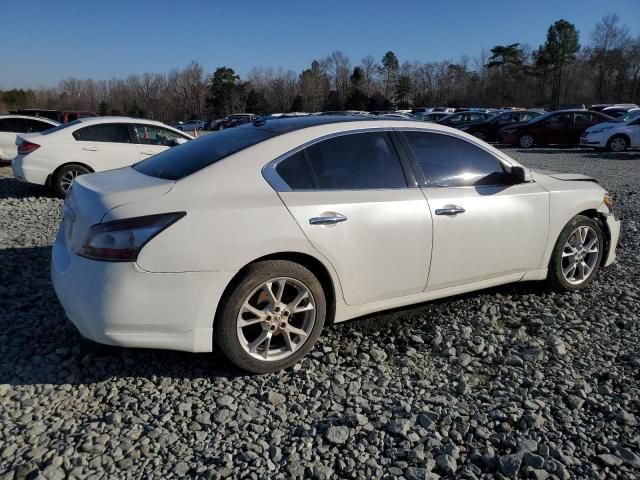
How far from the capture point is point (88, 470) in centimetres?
238

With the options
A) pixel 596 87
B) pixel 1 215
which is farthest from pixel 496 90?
pixel 1 215

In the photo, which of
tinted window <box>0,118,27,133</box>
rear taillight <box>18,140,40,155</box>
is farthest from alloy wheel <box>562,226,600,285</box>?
tinted window <box>0,118,27,133</box>

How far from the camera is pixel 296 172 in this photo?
3275 mm

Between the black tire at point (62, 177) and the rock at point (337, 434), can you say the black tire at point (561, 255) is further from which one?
the black tire at point (62, 177)

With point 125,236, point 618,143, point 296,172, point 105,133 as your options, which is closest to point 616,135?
point 618,143

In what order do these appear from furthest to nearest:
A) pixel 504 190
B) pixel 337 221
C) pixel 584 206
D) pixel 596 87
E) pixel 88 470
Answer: pixel 596 87, pixel 584 206, pixel 504 190, pixel 337 221, pixel 88 470

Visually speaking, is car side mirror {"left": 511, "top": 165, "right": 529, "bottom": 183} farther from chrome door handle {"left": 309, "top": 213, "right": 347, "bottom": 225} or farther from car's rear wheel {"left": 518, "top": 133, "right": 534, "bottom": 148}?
car's rear wheel {"left": 518, "top": 133, "right": 534, "bottom": 148}

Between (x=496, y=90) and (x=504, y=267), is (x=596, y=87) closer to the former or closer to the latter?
(x=496, y=90)

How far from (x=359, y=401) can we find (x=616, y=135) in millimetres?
18669

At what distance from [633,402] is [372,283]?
1.66 meters

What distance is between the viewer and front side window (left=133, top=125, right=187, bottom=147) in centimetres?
980

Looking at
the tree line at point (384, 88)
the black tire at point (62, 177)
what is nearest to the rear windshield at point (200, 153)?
the black tire at point (62, 177)

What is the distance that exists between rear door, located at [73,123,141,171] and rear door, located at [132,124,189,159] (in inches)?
4.4

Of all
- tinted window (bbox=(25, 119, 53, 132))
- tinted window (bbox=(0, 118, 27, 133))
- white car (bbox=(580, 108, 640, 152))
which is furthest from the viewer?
white car (bbox=(580, 108, 640, 152))
